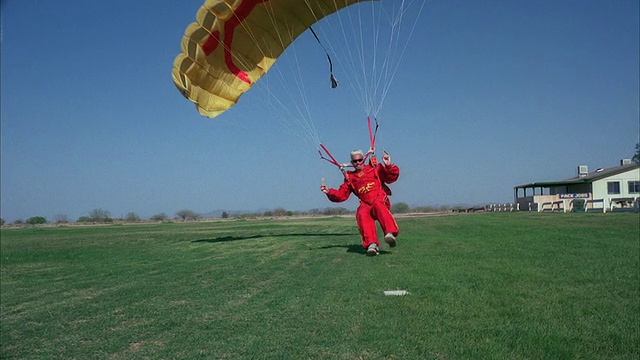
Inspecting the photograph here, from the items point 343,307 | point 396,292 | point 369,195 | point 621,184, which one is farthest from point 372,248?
point 621,184

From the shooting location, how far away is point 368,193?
10.5 m

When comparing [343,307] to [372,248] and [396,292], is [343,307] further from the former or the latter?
[372,248]

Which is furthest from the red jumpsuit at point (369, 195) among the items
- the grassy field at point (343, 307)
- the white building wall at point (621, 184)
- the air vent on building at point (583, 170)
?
the air vent on building at point (583, 170)

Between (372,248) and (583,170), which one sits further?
(583,170)

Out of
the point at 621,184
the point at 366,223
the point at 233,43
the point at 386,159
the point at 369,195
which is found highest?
the point at 233,43

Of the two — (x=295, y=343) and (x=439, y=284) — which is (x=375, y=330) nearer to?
(x=295, y=343)

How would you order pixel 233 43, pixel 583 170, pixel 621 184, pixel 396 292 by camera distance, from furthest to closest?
pixel 583 170 < pixel 621 184 < pixel 233 43 < pixel 396 292

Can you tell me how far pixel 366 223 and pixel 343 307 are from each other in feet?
13.5

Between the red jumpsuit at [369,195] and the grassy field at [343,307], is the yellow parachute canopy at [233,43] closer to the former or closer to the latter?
the red jumpsuit at [369,195]

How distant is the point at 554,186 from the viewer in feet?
162

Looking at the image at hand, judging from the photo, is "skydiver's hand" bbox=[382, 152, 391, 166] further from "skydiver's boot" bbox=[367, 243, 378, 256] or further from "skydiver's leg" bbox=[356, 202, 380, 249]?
"skydiver's boot" bbox=[367, 243, 378, 256]

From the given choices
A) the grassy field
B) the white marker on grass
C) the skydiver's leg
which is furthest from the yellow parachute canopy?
the white marker on grass

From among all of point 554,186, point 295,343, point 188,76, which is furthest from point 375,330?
point 554,186

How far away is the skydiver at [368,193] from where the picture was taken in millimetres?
10297
